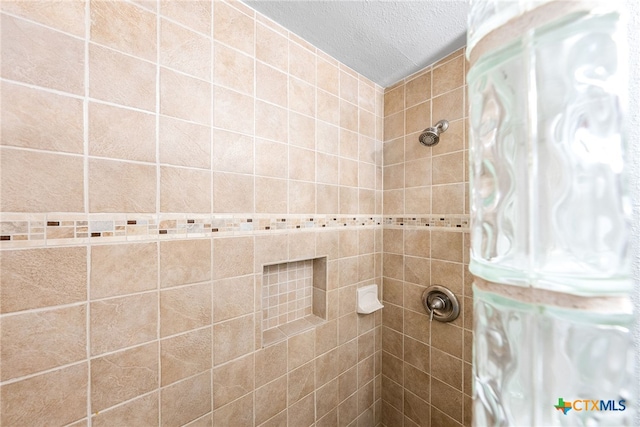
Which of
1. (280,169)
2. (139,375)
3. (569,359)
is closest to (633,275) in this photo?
(569,359)

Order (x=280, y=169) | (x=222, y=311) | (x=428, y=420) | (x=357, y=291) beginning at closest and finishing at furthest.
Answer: (x=222, y=311)
(x=280, y=169)
(x=428, y=420)
(x=357, y=291)

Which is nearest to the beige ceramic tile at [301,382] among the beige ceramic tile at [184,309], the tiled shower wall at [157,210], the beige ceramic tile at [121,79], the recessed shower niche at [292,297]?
the tiled shower wall at [157,210]

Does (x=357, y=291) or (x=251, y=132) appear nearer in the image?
(x=251, y=132)

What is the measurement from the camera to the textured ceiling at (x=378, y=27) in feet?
3.18

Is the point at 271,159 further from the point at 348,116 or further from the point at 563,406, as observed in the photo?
the point at 563,406

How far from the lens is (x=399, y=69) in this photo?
1.39 m

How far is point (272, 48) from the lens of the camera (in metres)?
1.06

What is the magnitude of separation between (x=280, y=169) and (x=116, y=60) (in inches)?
25.0

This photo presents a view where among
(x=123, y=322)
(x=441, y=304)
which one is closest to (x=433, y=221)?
(x=441, y=304)

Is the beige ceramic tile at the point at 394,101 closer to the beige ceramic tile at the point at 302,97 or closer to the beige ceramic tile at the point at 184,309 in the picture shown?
the beige ceramic tile at the point at 302,97

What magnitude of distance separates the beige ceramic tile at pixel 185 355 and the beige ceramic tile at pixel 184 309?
0.03m

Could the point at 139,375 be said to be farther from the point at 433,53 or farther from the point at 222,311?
the point at 433,53

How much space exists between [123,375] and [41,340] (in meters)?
0.23

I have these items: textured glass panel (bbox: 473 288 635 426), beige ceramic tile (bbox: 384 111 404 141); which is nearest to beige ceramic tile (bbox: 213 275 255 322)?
textured glass panel (bbox: 473 288 635 426)
